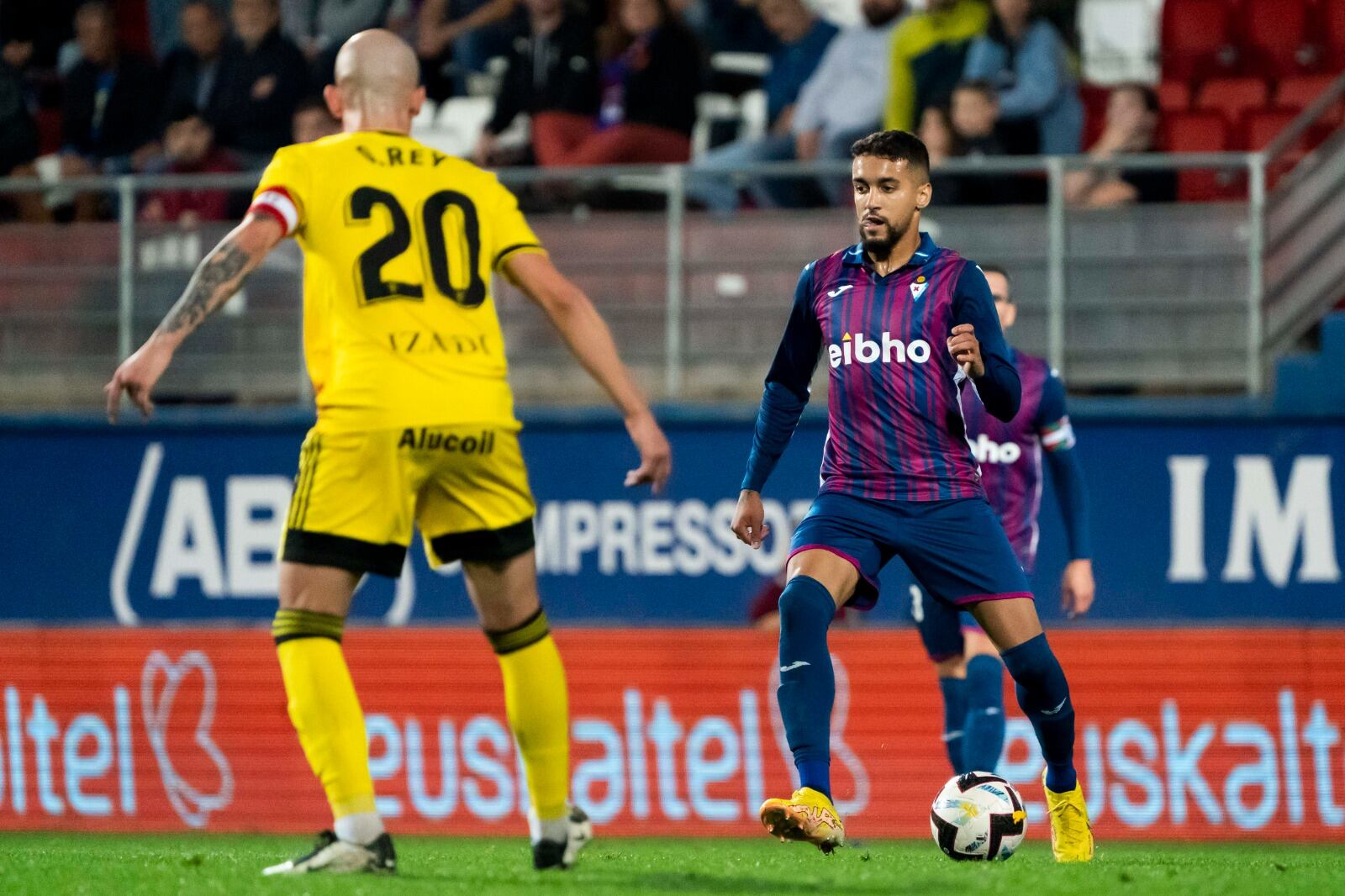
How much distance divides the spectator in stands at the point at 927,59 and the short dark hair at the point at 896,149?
621cm

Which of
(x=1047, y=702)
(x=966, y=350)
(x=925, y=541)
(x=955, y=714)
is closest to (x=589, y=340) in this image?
(x=966, y=350)

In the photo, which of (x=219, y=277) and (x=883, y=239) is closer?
(x=219, y=277)

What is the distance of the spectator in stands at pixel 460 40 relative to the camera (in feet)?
45.4

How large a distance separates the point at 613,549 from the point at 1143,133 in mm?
4120

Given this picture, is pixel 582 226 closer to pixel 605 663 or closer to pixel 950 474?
pixel 605 663

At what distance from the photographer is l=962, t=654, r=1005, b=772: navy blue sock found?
8086mm

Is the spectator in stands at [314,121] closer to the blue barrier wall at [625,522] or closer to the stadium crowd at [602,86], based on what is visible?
the stadium crowd at [602,86]

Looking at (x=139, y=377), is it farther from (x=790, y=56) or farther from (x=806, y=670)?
(x=790, y=56)

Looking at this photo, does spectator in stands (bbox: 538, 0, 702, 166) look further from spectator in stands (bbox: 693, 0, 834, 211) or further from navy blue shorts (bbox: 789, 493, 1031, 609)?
navy blue shorts (bbox: 789, 493, 1031, 609)

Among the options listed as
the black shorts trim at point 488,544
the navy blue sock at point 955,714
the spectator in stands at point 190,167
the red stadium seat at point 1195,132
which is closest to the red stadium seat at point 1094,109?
the red stadium seat at point 1195,132

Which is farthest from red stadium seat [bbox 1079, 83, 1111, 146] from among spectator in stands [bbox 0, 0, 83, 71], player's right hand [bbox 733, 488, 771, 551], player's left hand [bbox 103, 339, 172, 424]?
player's left hand [bbox 103, 339, 172, 424]

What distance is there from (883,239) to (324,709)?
7.57 feet

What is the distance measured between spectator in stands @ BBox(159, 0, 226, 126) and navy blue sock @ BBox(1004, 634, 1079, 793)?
904 cm

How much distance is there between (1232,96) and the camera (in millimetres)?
13328
